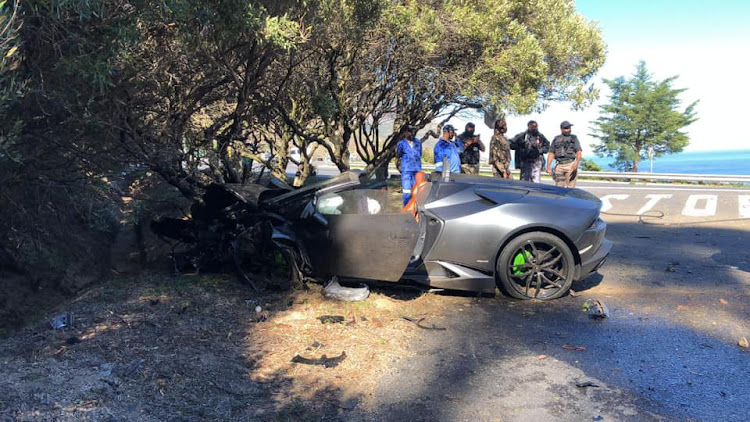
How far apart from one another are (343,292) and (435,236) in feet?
3.42

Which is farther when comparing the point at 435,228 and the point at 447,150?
the point at 447,150

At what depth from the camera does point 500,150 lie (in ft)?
32.8

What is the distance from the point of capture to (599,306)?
4852mm

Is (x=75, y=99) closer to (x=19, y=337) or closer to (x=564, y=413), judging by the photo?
(x=19, y=337)

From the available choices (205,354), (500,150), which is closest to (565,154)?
(500,150)

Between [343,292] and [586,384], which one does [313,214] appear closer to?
[343,292]

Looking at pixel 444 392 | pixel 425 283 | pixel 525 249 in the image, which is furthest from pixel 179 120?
pixel 444 392

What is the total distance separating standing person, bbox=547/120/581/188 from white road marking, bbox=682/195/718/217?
11.8ft

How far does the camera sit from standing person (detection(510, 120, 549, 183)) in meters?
10.0

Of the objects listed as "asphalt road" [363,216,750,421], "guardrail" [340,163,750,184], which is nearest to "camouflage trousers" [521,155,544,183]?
"asphalt road" [363,216,750,421]

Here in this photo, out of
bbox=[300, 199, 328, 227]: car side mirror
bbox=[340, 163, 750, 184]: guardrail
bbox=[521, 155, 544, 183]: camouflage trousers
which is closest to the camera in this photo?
bbox=[300, 199, 328, 227]: car side mirror

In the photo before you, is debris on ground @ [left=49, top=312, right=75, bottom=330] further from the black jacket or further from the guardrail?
the guardrail

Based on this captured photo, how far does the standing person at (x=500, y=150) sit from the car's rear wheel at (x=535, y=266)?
16.4 ft

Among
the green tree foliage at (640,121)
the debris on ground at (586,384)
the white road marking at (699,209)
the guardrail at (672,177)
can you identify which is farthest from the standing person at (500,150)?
the green tree foliage at (640,121)
